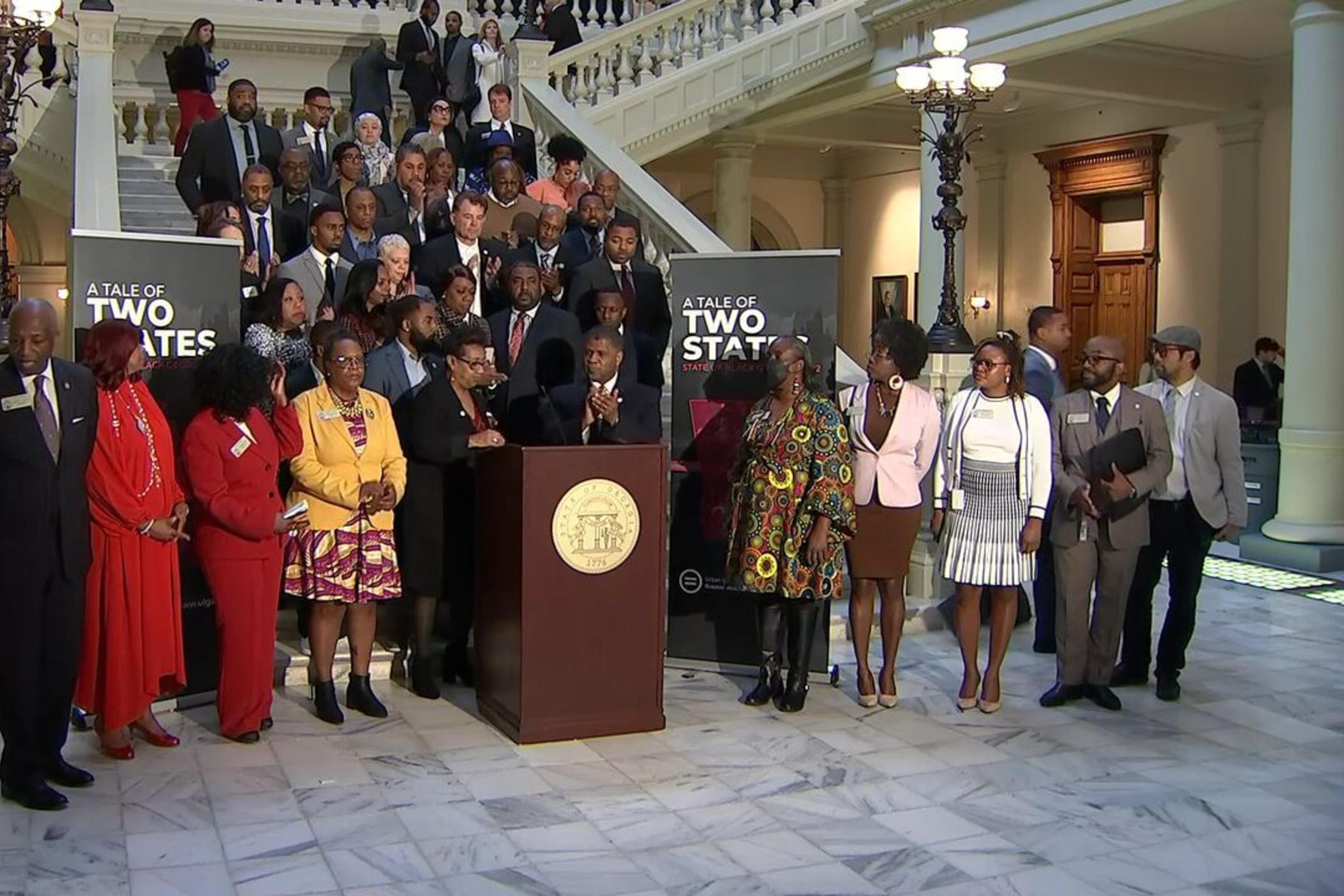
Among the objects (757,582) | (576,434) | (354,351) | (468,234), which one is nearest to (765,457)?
(757,582)

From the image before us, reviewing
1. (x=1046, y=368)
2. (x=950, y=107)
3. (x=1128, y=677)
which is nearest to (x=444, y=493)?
(x=1046, y=368)

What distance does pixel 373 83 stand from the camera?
11938mm

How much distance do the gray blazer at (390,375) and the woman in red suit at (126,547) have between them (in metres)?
1.04

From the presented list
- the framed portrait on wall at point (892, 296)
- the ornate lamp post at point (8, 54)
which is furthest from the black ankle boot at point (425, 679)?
the framed portrait on wall at point (892, 296)

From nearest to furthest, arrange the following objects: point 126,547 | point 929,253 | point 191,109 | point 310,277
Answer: point 126,547, point 310,277, point 191,109, point 929,253

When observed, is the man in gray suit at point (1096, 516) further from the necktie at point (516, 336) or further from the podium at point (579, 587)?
the necktie at point (516, 336)

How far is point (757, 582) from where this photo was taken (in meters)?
6.02

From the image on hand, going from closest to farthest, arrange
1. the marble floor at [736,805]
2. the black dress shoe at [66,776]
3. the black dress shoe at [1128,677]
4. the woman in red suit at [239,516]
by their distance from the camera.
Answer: the marble floor at [736,805] → the black dress shoe at [66,776] → the woman in red suit at [239,516] → the black dress shoe at [1128,677]

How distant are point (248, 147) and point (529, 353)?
Answer: 3594 millimetres

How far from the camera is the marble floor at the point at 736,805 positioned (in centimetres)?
443

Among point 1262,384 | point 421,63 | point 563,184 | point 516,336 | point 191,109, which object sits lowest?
point 1262,384

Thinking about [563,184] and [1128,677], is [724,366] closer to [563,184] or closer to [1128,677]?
[1128,677]

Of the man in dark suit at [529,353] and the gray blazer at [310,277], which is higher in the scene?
the gray blazer at [310,277]

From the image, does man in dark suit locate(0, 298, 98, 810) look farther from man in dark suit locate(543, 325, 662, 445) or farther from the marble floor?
man in dark suit locate(543, 325, 662, 445)
